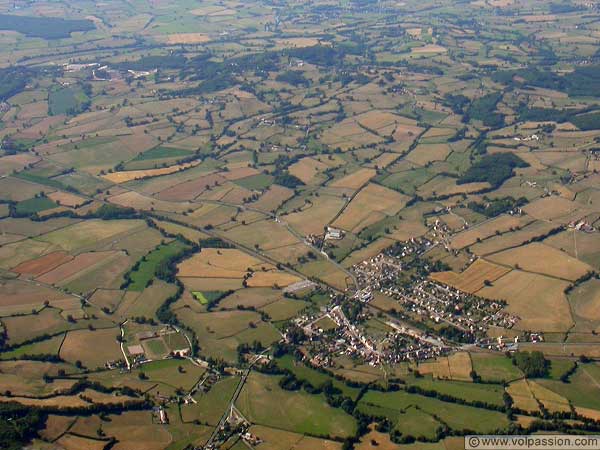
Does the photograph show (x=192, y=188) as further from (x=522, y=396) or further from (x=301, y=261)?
(x=522, y=396)

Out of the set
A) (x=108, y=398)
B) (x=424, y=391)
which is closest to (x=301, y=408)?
(x=424, y=391)

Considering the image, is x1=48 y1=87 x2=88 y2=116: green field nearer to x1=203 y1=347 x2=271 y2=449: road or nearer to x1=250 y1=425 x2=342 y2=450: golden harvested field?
x1=203 y1=347 x2=271 y2=449: road

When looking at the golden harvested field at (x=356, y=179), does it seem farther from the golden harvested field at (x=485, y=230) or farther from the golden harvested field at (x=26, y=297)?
the golden harvested field at (x=26, y=297)

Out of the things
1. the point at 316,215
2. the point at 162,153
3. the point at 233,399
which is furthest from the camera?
the point at 162,153

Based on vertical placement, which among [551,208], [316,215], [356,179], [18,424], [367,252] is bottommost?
[367,252]

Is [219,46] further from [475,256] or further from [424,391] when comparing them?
[424,391]

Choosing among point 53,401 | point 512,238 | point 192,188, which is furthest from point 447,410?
point 192,188

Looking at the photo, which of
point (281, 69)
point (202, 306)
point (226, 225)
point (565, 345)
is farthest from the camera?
point (281, 69)
